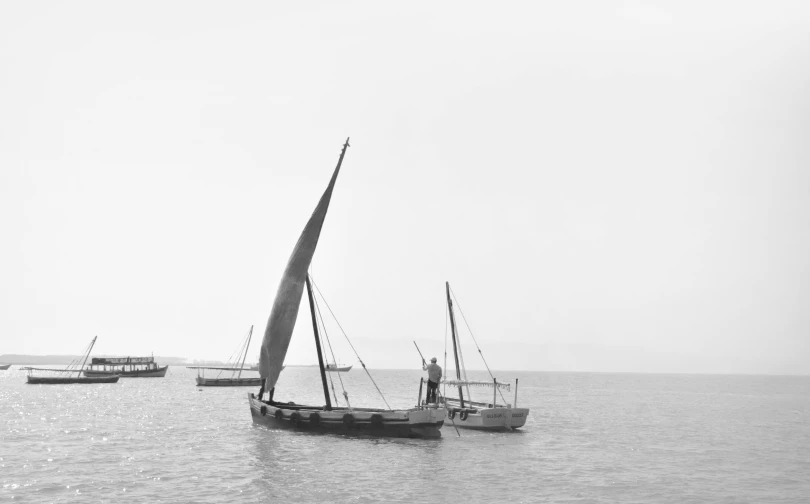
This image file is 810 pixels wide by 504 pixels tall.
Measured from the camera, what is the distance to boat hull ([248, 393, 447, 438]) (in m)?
36.6

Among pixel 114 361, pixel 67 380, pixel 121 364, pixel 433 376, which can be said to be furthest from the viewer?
pixel 121 364

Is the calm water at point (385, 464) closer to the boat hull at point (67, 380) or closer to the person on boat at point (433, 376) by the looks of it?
the person on boat at point (433, 376)

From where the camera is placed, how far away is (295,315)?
131 feet

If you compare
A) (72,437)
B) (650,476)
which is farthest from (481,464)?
(72,437)

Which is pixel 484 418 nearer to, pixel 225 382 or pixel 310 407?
pixel 310 407

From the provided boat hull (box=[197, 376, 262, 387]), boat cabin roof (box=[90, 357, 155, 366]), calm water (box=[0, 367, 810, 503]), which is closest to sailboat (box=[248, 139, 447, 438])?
calm water (box=[0, 367, 810, 503])

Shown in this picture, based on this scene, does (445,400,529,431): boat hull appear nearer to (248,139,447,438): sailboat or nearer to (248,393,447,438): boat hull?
(248,139,447,438): sailboat

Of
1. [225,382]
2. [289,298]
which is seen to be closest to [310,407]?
[289,298]

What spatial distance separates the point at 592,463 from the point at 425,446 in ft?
27.4

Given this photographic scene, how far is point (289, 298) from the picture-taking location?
1548 inches

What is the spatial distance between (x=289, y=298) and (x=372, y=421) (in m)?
8.41

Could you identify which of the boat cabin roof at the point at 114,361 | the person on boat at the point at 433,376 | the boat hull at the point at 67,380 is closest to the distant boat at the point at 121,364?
the boat cabin roof at the point at 114,361

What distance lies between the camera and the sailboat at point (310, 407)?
36.8m

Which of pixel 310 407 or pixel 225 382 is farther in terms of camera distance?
pixel 225 382
